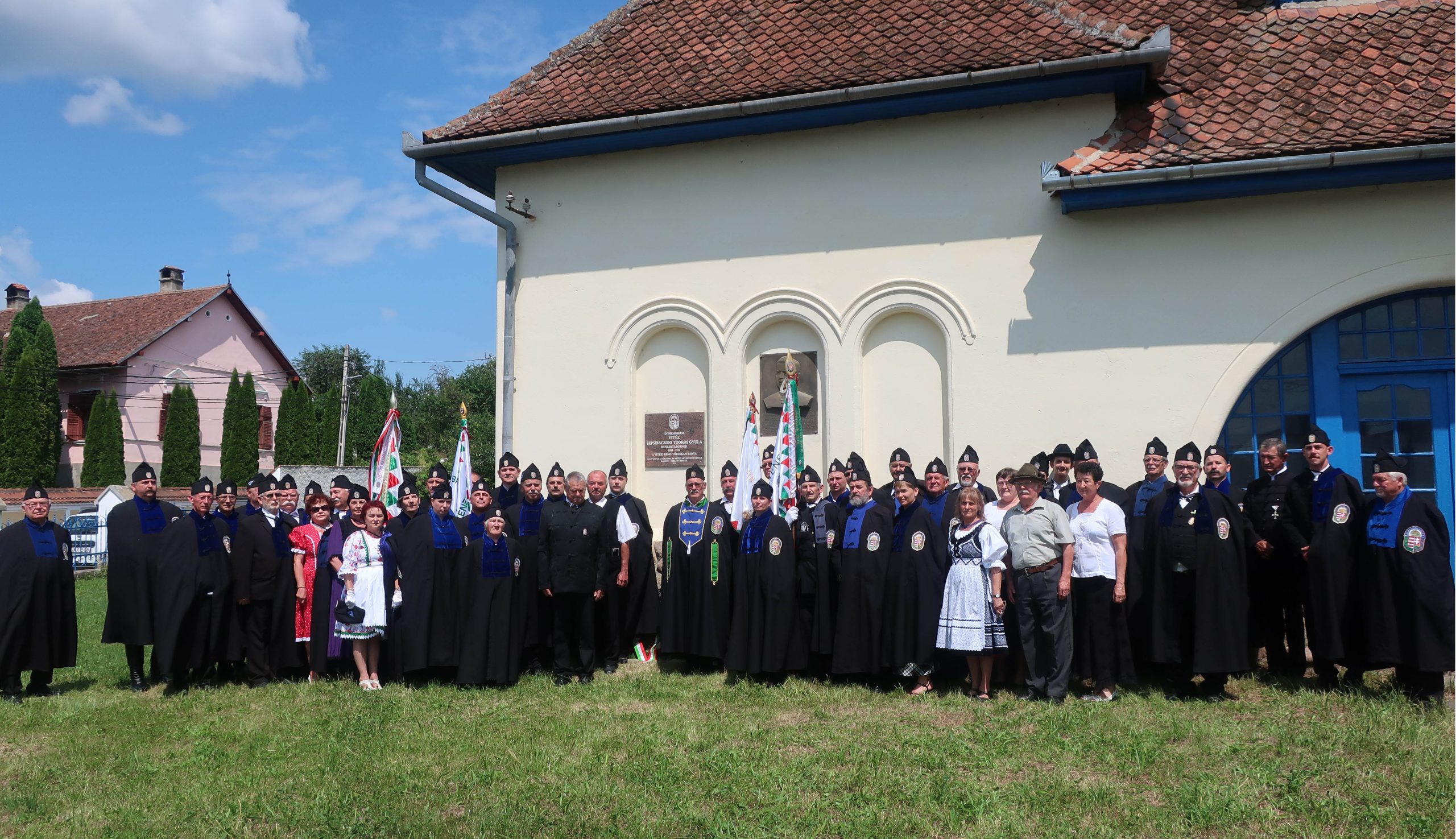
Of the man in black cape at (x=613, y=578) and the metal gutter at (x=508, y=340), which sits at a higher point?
Result: the metal gutter at (x=508, y=340)

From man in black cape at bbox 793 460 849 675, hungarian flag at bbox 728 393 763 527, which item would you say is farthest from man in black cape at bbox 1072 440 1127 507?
hungarian flag at bbox 728 393 763 527

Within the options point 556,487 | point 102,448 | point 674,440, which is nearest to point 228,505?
point 556,487

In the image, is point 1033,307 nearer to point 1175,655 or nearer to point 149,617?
point 1175,655

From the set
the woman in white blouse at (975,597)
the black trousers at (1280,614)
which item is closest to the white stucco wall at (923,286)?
the black trousers at (1280,614)

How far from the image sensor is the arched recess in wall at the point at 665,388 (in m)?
11.7

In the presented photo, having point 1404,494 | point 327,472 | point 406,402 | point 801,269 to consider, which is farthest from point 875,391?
point 406,402

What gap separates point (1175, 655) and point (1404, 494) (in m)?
1.86

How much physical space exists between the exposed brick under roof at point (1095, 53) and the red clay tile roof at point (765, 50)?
23 millimetres

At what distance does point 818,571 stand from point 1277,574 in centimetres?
348

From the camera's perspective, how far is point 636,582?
10.0 metres

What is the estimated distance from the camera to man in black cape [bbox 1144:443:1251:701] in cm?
755

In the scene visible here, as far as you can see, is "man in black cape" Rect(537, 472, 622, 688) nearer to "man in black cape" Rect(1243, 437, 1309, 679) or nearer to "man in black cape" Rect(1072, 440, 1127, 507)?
"man in black cape" Rect(1072, 440, 1127, 507)

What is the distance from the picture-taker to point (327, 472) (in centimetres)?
2972

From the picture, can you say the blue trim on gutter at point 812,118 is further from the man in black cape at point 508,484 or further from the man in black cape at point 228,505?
the man in black cape at point 228,505
